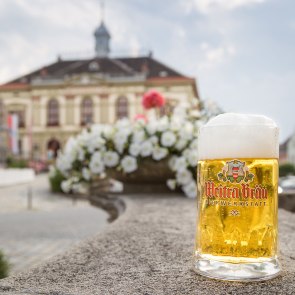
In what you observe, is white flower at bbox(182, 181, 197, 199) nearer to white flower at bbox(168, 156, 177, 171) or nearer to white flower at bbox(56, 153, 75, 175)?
white flower at bbox(168, 156, 177, 171)

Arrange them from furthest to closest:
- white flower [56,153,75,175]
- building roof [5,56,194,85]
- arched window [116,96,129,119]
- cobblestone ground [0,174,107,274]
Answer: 1. building roof [5,56,194,85]
2. arched window [116,96,129,119]
3. cobblestone ground [0,174,107,274]
4. white flower [56,153,75,175]

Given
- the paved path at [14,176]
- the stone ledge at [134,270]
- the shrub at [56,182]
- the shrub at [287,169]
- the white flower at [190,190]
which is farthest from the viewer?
the shrub at [287,169]

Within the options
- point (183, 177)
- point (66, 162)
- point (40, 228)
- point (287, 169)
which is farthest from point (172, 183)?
point (287, 169)

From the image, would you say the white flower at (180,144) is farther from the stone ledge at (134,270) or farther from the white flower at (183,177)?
the stone ledge at (134,270)

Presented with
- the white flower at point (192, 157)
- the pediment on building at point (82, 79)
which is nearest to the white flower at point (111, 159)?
the white flower at point (192, 157)

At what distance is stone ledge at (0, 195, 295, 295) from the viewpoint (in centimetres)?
102

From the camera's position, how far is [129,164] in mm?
3715

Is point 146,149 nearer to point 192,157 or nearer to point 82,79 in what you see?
point 192,157

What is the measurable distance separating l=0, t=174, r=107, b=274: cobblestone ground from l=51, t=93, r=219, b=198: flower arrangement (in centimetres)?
69

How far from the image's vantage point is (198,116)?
430 centimetres

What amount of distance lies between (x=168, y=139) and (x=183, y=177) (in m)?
0.30

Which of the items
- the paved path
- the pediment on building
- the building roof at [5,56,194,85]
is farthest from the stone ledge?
Result: the pediment on building

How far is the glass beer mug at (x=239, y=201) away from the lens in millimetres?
1120

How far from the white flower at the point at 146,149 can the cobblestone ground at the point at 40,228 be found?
86 centimetres
